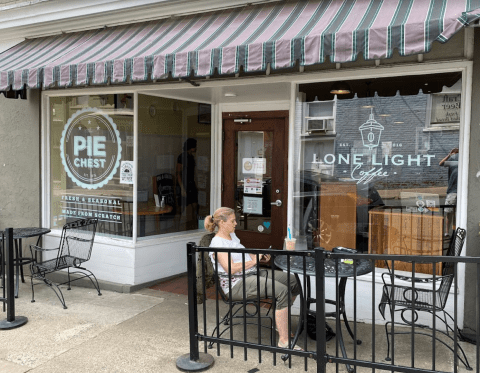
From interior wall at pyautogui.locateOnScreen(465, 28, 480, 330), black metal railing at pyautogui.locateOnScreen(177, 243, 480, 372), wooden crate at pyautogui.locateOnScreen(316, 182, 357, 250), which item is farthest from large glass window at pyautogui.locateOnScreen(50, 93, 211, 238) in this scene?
interior wall at pyautogui.locateOnScreen(465, 28, 480, 330)

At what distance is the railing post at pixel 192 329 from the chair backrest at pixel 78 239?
8.44 feet

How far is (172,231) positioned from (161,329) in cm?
217

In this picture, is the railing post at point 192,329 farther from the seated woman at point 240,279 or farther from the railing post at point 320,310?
the railing post at point 320,310

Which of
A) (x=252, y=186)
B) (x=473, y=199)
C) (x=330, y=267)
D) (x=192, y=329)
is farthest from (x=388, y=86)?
(x=192, y=329)

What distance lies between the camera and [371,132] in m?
5.11

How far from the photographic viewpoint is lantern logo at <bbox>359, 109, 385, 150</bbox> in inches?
200

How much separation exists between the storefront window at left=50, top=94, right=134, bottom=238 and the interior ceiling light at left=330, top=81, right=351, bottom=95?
2.77m

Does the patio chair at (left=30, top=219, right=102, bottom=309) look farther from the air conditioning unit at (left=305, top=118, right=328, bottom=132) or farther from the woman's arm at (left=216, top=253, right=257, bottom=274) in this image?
the air conditioning unit at (left=305, top=118, right=328, bottom=132)

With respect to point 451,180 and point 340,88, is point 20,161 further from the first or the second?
point 451,180

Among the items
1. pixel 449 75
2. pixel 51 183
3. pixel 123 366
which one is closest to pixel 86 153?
pixel 51 183

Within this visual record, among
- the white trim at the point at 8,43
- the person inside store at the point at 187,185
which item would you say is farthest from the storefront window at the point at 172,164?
the white trim at the point at 8,43

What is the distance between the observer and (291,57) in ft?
13.1

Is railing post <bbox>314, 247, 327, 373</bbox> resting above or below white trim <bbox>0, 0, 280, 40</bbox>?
below

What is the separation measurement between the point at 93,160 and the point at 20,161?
132 centimetres
